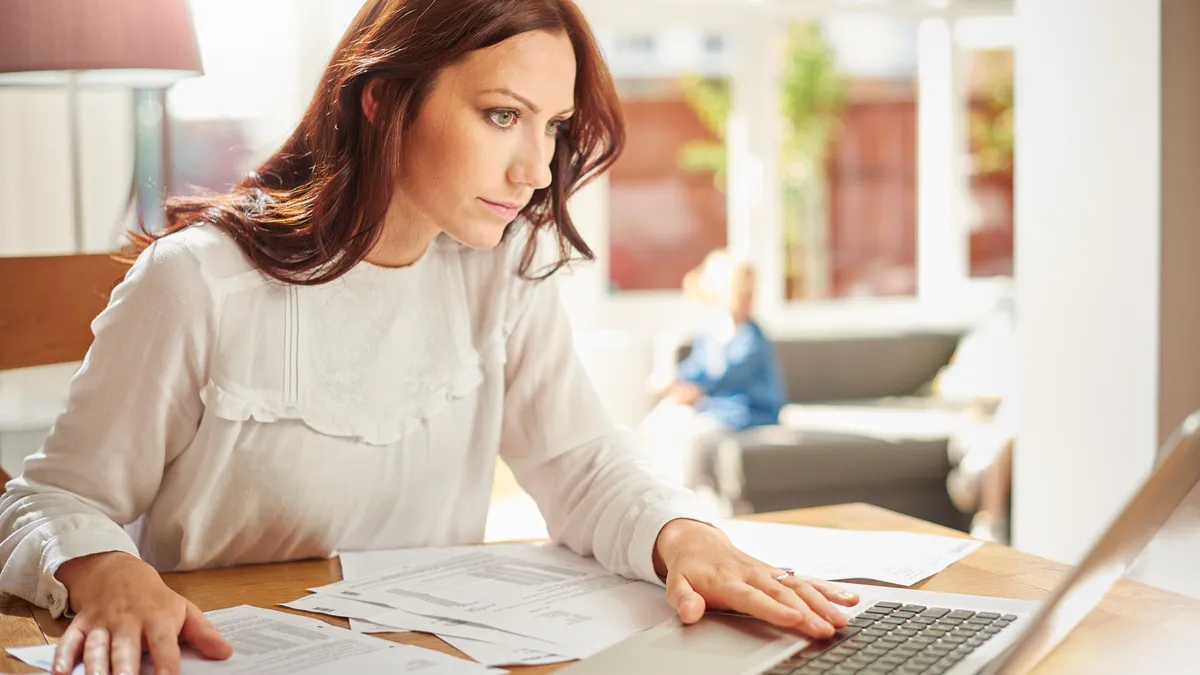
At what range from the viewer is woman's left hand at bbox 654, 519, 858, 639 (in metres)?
0.85

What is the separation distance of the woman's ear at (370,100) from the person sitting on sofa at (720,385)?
9.58 ft

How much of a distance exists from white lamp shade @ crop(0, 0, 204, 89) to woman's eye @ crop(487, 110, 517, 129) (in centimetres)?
59

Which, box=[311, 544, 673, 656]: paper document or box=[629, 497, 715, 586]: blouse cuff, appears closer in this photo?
box=[311, 544, 673, 656]: paper document

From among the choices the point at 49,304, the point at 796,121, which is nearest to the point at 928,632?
the point at 49,304

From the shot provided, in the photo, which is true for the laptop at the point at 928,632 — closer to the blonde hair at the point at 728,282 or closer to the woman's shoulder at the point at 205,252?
the woman's shoulder at the point at 205,252

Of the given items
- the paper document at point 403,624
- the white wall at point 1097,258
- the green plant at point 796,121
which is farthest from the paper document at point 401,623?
the green plant at point 796,121

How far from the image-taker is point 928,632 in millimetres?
826

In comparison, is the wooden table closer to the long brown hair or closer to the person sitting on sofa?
the long brown hair

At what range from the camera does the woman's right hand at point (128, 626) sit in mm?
793

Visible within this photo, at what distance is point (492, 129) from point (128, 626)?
22.0 inches

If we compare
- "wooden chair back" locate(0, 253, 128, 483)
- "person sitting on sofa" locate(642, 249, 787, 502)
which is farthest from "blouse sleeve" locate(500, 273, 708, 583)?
"person sitting on sofa" locate(642, 249, 787, 502)

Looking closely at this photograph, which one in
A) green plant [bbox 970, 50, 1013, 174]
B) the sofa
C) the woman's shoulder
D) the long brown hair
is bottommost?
the sofa

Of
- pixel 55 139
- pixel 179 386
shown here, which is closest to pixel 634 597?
pixel 179 386

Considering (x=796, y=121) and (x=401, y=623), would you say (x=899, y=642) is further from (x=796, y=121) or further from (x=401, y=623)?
(x=796, y=121)
